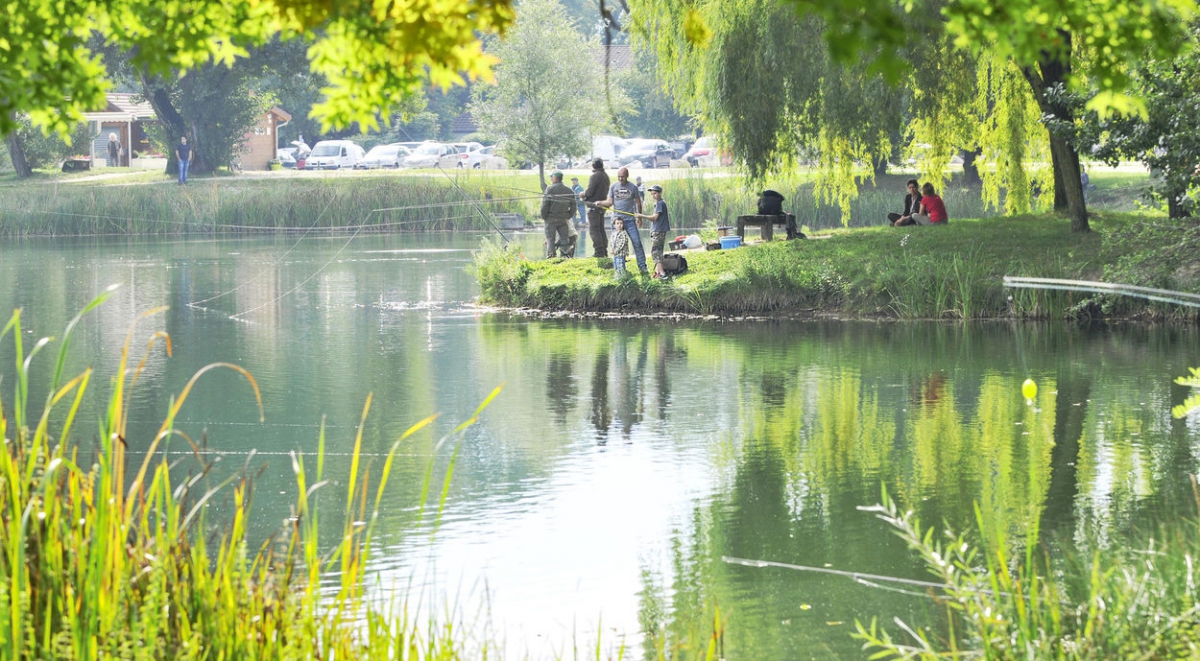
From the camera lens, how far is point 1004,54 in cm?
406

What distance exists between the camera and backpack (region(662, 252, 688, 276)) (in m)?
21.3

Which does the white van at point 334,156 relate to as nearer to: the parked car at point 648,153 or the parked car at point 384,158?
the parked car at point 384,158

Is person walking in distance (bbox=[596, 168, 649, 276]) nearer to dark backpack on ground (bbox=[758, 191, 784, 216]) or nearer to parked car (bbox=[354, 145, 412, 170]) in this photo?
dark backpack on ground (bbox=[758, 191, 784, 216])

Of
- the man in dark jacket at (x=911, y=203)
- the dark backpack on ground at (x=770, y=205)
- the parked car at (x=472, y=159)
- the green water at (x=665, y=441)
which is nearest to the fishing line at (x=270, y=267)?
the green water at (x=665, y=441)

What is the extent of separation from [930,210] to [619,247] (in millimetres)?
4789

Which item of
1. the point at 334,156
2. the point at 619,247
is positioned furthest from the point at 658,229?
the point at 334,156

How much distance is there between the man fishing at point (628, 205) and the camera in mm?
21500

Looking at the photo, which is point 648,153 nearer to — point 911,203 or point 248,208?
point 248,208

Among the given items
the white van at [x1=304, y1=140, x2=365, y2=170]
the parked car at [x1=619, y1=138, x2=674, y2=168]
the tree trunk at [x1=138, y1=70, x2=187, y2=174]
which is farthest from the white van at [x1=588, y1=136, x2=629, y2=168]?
the tree trunk at [x1=138, y1=70, x2=187, y2=174]

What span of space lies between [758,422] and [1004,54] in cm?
937

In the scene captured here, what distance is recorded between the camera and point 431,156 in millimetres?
58219

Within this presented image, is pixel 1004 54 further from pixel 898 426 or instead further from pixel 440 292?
pixel 440 292

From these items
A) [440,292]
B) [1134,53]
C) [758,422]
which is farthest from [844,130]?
[1134,53]

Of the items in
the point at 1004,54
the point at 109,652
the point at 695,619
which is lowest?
the point at 695,619
